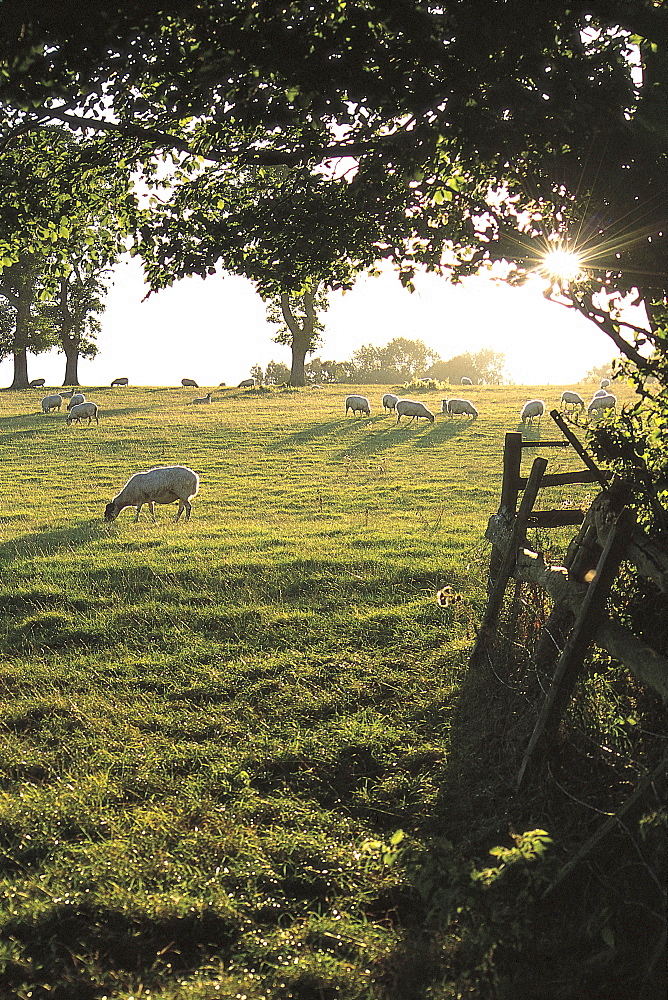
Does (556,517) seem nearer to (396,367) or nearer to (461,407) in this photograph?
(461,407)

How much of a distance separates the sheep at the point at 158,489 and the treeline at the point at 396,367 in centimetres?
9015

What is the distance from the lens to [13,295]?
6109 cm

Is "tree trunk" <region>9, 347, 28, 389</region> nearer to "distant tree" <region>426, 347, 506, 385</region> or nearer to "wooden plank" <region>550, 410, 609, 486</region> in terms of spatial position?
"wooden plank" <region>550, 410, 609, 486</region>

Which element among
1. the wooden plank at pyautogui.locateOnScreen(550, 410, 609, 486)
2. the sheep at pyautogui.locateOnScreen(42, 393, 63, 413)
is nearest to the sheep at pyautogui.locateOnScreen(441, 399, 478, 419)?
the sheep at pyautogui.locateOnScreen(42, 393, 63, 413)

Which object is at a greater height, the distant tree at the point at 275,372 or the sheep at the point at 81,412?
the distant tree at the point at 275,372

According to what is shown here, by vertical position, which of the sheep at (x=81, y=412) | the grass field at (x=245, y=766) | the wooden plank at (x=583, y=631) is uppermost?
the sheep at (x=81, y=412)

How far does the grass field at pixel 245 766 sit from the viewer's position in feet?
14.1

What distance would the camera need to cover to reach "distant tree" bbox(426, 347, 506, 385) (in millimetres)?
→ 160875

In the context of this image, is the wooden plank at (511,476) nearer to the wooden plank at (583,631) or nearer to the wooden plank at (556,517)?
the wooden plank at (556,517)

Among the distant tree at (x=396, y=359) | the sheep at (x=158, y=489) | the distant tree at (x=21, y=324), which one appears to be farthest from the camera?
the distant tree at (x=396, y=359)

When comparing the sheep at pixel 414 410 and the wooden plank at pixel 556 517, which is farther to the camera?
the sheep at pixel 414 410

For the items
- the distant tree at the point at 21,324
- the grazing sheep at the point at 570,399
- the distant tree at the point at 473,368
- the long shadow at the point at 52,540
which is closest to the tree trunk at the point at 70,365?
the distant tree at the point at 21,324

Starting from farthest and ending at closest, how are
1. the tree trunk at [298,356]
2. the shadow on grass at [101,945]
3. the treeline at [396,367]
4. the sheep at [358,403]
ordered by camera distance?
the treeline at [396,367]
the tree trunk at [298,356]
the sheep at [358,403]
the shadow on grass at [101,945]

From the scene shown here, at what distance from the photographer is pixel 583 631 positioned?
5301mm
